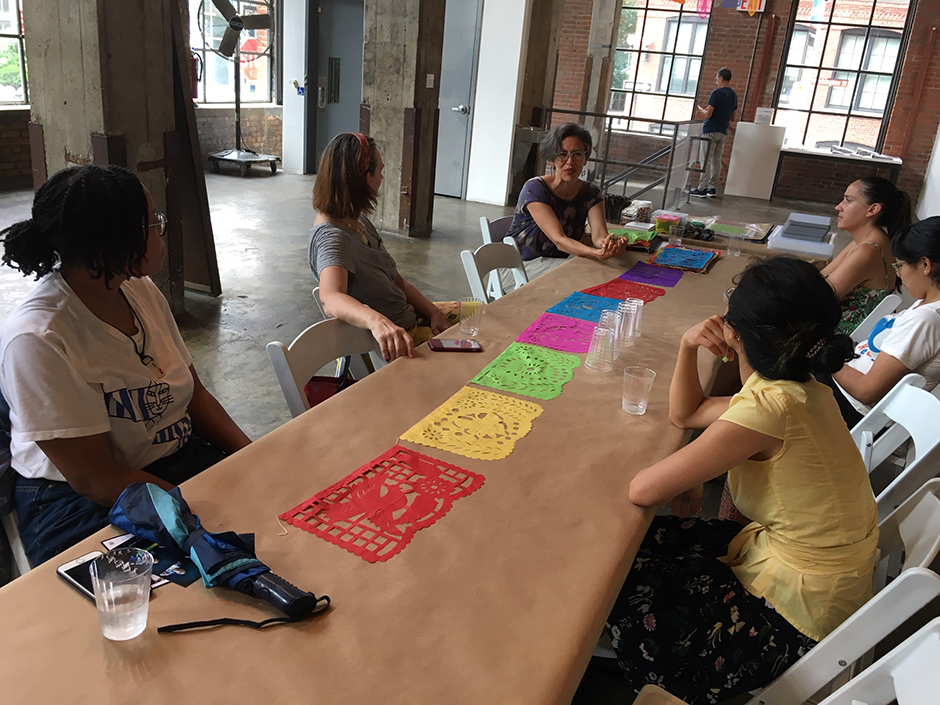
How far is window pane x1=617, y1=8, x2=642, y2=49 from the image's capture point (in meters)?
11.4

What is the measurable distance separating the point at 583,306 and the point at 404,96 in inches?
174

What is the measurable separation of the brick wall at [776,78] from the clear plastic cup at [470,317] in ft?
33.5

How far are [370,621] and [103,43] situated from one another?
3.45 m

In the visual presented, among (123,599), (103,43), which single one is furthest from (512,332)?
(103,43)

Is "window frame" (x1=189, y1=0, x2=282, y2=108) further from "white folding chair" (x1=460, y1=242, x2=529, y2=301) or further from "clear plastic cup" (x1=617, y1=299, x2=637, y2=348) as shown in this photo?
"clear plastic cup" (x1=617, y1=299, x2=637, y2=348)

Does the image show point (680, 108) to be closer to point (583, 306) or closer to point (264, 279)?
point (264, 279)

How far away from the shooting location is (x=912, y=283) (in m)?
2.49

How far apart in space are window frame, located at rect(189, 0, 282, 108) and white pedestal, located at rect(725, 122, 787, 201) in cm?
704

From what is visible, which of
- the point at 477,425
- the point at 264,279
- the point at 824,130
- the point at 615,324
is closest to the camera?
the point at 477,425

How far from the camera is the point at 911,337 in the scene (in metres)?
2.29

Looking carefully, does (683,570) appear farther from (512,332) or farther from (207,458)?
(207,458)

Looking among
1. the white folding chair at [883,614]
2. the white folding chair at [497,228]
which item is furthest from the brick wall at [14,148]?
the white folding chair at [883,614]

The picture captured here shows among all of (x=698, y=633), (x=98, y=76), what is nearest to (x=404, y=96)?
(x=98, y=76)

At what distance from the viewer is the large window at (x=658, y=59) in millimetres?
11141
